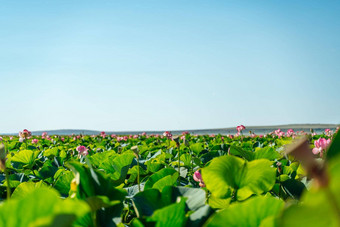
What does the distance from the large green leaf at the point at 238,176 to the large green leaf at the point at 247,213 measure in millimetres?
314

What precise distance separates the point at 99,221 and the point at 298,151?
58 centimetres

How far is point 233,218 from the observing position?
0.53 meters

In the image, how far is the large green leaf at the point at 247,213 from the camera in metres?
0.53

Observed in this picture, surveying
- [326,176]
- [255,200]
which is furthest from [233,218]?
[326,176]

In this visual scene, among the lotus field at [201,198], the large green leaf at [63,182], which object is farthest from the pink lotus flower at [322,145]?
the large green leaf at [63,182]

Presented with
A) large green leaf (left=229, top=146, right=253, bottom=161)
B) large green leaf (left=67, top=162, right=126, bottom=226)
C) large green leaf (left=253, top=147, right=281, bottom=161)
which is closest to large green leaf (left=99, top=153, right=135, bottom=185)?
large green leaf (left=229, top=146, right=253, bottom=161)

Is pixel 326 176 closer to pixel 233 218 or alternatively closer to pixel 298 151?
pixel 298 151

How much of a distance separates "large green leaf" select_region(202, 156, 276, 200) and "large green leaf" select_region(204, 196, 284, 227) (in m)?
0.31

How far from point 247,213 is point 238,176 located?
399 mm

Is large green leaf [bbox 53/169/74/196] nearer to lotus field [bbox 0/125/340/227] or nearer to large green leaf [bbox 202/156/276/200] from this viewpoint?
lotus field [bbox 0/125/340/227]

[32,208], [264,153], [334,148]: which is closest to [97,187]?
[32,208]

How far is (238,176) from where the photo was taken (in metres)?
0.93

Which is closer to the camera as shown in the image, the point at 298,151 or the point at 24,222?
the point at 298,151

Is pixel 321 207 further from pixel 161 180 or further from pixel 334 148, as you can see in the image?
pixel 161 180
